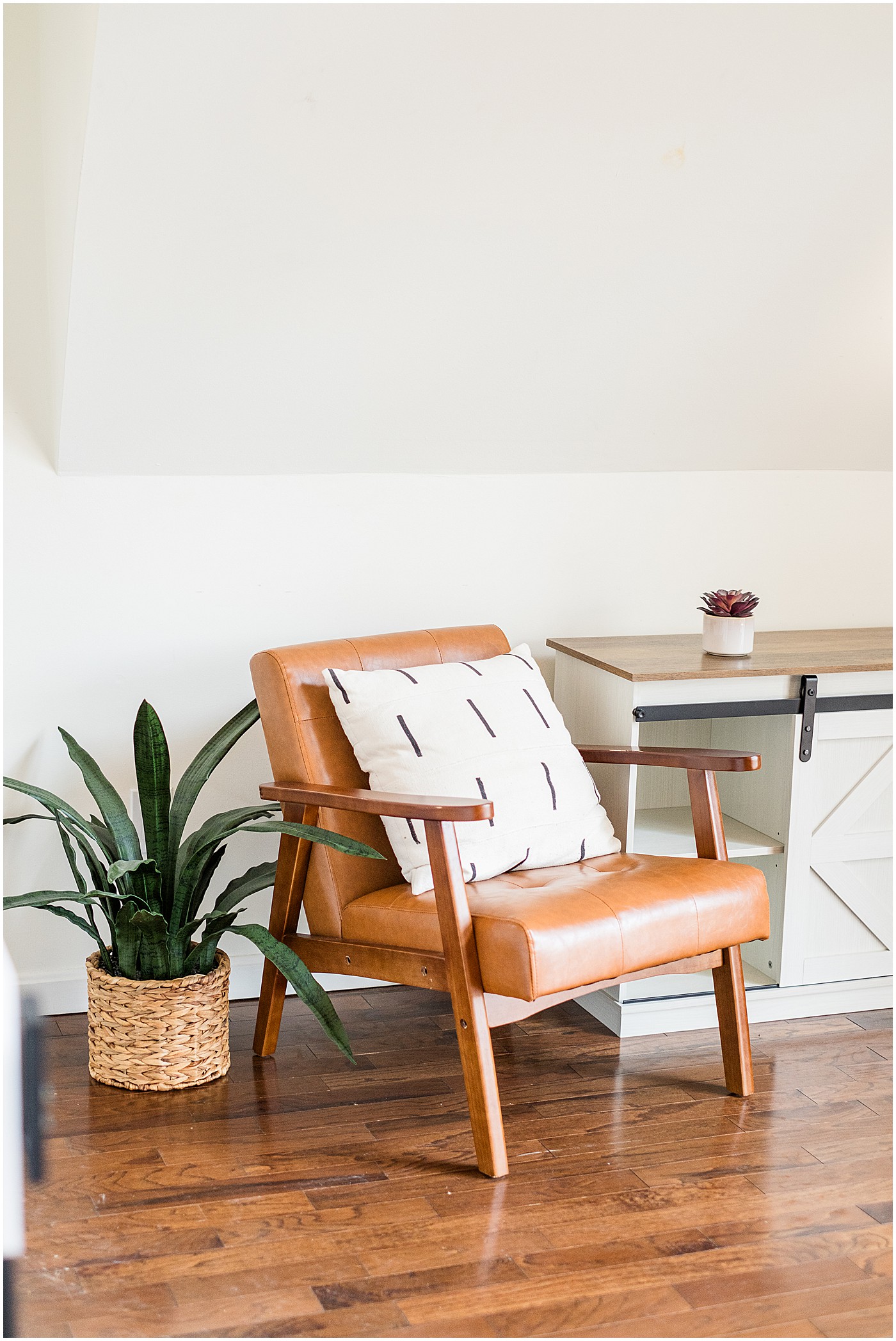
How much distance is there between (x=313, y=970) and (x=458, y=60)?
1660mm

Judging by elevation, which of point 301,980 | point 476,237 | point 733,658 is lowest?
point 301,980

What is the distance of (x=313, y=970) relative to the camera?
2371 mm

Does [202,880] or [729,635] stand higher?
[729,635]

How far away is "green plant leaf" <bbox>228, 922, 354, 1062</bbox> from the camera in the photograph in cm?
218

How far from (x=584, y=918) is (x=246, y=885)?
76 centimetres

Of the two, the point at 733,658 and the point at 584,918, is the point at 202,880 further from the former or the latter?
the point at 733,658

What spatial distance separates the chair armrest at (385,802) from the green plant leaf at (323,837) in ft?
0.19

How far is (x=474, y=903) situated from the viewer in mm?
2166

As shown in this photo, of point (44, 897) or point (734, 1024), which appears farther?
point (734, 1024)

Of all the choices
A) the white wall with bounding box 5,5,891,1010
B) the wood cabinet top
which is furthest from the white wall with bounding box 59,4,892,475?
the wood cabinet top

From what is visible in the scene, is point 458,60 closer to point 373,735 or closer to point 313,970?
point 373,735

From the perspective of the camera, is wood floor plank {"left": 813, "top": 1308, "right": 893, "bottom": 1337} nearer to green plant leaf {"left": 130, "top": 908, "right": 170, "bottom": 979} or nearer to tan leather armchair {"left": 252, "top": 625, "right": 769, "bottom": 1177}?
tan leather armchair {"left": 252, "top": 625, "right": 769, "bottom": 1177}

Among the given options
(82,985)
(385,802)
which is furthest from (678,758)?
(82,985)

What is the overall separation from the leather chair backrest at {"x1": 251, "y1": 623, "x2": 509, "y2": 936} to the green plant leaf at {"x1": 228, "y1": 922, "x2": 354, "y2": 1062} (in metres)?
0.14
